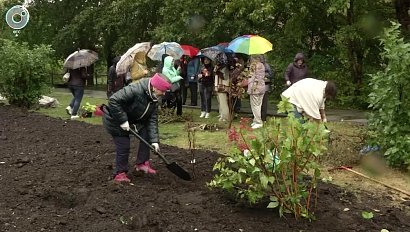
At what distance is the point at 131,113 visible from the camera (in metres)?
5.95

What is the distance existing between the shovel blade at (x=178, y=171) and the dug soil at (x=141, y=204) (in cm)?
7

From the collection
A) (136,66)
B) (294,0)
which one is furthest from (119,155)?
(294,0)

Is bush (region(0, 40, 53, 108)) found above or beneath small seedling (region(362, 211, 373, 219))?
above

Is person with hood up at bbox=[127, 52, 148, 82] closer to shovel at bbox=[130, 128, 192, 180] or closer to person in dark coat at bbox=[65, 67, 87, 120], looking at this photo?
person in dark coat at bbox=[65, 67, 87, 120]

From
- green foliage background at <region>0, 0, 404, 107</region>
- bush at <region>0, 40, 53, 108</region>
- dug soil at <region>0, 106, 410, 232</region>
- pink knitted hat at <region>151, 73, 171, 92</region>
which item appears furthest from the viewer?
bush at <region>0, 40, 53, 108</region>

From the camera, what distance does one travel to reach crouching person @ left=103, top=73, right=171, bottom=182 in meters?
5.70

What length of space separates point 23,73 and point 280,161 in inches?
417

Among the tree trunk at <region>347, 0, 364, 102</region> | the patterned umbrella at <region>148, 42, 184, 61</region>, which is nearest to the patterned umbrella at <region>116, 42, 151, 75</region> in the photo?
the patterned umbrella at <region>148, 42, 184, 61</region>

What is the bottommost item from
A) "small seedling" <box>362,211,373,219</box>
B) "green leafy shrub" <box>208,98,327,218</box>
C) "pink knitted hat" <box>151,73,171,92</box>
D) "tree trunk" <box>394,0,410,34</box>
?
"small seedling" <box>362,211,373,219</box>

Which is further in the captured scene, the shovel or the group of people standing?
the shovel

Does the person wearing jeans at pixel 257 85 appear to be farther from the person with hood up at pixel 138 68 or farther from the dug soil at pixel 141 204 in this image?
the dug soil at pixel 141 204

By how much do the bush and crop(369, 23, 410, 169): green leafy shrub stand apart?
30.2 ft

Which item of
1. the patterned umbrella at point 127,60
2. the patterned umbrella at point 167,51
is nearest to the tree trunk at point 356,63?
the patterned umbrella at point 167,51

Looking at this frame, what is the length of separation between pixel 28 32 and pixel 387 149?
22480mm
